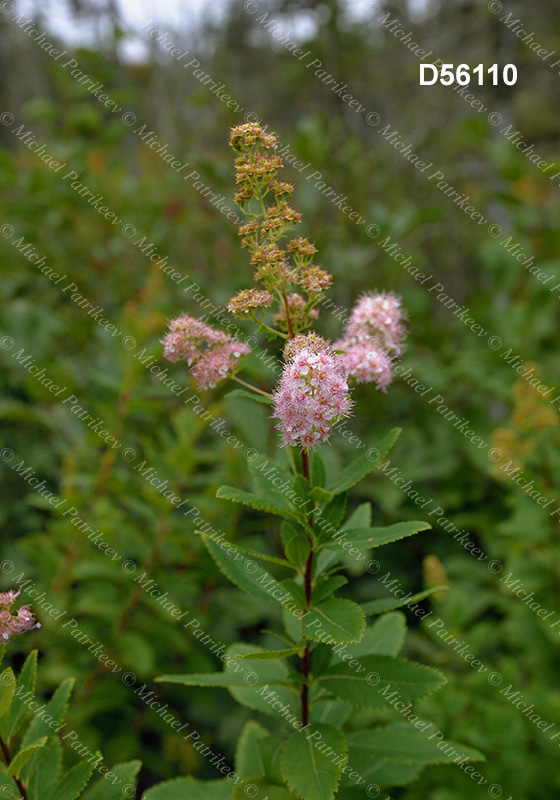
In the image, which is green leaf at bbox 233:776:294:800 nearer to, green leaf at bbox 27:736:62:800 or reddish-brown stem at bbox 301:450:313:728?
reddish-brown stem at bbox 301:450:313:728

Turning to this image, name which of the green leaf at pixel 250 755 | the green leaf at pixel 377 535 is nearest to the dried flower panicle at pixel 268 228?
the green leaf at pixel 377 535

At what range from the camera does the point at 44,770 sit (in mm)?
1146

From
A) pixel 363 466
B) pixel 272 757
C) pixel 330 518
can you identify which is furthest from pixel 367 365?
pixel 272 757

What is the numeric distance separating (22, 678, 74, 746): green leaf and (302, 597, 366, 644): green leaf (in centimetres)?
46

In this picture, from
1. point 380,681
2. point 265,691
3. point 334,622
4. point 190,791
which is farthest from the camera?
point 265,691

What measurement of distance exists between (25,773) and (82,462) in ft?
5.46

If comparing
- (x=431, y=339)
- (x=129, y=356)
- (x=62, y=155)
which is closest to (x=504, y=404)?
(x=431, y=339)

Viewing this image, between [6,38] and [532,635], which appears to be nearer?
[532,635]

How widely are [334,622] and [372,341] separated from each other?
57cm

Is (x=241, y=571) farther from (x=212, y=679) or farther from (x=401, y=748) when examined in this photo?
(x=401, y=748)

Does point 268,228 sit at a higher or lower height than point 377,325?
higher

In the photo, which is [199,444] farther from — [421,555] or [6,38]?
[6,38]

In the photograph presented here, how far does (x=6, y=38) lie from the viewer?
1202cm

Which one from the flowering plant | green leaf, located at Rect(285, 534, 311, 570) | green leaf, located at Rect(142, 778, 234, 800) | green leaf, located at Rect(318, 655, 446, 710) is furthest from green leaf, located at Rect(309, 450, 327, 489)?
green leaf, located at Rect(142, 778, 234, 800)
